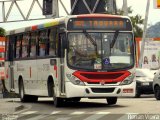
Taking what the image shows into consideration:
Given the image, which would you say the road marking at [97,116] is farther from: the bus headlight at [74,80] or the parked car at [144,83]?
the parked car at [144,83]

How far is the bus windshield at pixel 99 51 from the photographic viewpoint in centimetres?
2242

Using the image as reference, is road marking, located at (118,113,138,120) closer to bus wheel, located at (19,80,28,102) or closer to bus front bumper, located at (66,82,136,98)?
bus front bumper, located at (66,82,136,98)

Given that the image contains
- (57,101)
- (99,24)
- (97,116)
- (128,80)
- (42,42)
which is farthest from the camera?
(42,42)

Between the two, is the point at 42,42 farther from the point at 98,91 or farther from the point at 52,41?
the point at 98,91

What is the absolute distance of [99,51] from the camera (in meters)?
22.6

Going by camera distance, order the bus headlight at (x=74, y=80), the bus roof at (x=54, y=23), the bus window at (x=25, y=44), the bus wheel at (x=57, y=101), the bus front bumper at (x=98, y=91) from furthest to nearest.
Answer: the bus window at (x=25, y=44) < the bus wheel at (x=57, y=101) < the bus roof at (x=54, y=23) < the bus headlight at (x=74, y=80) < the bus front bumper at (x=98, y=91)

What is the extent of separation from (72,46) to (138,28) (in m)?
63.9

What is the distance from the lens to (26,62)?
27141 mm

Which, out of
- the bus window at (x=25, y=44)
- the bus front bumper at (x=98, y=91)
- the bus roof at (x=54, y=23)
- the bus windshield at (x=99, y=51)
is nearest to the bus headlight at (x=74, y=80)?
the bus front bumper at (x=98, y=91)

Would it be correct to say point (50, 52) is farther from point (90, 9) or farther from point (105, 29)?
point (90, 9)

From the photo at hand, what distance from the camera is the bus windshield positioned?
22422 mm

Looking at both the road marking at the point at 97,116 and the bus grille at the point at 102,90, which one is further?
the bus grille at the point at 102,90

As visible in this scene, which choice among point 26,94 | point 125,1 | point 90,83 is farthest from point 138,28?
point 90,83

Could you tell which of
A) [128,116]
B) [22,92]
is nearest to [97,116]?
[128,116]
